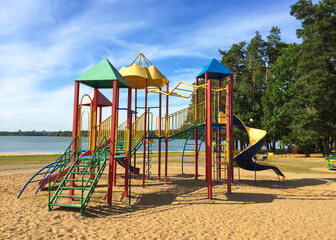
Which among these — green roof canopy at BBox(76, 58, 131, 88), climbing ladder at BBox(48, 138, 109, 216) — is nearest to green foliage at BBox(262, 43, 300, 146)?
green roof canopy at BBox(76, 58, 131, 88)

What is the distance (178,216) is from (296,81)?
31005 mm

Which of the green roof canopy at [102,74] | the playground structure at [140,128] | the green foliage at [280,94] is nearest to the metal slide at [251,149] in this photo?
the playground structure at [140,128]

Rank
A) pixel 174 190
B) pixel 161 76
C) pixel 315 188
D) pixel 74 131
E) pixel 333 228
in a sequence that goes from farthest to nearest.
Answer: pixel 161 76 → pixel 315 188 → pixel 174 190 → pixel 74 131 → pixel 333 228

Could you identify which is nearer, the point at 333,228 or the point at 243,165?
the point at 333,228

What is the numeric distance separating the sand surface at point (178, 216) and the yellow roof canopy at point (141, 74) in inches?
215

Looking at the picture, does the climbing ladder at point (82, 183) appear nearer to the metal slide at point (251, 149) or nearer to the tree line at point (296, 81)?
the metal slide at point (251, 149)

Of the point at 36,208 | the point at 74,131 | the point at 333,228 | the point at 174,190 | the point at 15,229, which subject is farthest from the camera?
the point at 174,190

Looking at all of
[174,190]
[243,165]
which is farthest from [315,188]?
[174,190]

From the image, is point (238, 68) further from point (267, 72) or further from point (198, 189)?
point (198, 189)

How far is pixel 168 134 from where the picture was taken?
39.0 ft

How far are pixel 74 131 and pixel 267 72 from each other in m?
38.8

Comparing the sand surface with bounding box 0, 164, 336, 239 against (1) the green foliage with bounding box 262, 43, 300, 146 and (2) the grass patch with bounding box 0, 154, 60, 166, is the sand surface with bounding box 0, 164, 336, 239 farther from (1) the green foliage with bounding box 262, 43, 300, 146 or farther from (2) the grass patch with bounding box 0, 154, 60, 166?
(1) the green foliage with bounding box 262, 43, 300, 146

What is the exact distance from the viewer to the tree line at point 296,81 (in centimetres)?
2741

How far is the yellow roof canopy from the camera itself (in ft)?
38.6
